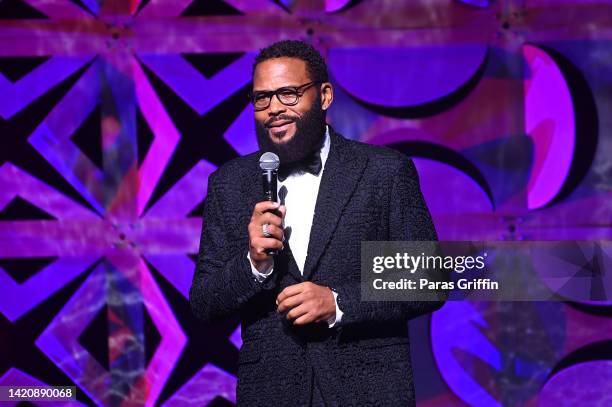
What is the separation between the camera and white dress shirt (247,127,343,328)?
217cm

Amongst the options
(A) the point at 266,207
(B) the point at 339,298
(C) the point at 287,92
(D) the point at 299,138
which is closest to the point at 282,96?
(C) the point at 287,92


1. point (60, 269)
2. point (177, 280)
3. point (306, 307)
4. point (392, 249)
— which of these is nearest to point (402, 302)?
point (392, 249)

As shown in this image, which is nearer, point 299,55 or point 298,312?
point 298,312

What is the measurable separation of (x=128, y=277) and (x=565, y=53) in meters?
2.07

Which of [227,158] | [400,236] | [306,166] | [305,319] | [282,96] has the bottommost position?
[305,319]

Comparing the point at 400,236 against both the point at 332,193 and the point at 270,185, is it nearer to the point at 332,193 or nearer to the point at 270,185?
the point at 332,193

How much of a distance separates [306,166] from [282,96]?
0.21m

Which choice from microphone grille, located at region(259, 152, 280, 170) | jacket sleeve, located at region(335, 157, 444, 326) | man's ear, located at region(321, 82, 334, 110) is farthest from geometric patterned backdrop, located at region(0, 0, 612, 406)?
microphone grille, located at region(259, 152, 280, 170)

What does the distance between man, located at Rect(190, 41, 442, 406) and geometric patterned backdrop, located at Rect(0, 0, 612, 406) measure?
1.23 metres

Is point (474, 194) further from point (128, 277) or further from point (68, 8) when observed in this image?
point (68, 8)

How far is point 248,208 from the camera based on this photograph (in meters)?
2.22

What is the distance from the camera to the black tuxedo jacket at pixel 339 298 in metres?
2.06

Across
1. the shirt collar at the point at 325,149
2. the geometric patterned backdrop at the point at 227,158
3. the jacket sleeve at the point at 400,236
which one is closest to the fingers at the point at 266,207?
the jacket sleeve at the point at 400,236

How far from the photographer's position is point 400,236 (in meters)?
2.14
